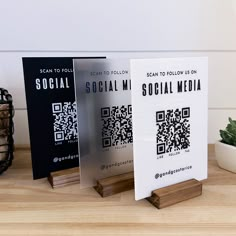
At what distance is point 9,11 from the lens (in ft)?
2.64

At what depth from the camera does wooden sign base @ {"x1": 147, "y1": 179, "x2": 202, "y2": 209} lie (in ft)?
1.68

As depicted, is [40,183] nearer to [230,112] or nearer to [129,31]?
[129,31]

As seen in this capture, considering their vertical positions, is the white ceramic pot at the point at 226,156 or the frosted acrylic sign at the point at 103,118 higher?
the frosted acrylic sign at the point at 103,118

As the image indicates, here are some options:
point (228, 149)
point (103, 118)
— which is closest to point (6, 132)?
point (103, 118)

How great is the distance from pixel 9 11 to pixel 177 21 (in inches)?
21.6

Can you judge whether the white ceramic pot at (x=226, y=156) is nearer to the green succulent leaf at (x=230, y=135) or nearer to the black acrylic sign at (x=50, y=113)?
the green succulent leaf at (x=230, y=135)

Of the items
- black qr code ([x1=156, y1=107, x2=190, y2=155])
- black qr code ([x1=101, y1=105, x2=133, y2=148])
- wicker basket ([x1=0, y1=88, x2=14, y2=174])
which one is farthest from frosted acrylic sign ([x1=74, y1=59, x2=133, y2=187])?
wicker basket ([x1=0, y1=88, x2=14, y2=174])

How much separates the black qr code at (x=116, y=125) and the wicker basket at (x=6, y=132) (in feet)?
0.83

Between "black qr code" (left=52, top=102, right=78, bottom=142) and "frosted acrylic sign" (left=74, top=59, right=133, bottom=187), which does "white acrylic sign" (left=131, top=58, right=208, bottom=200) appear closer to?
"frosted acrylic sign" (left=74, top=59, right=133, bottom=187)

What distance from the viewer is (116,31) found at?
2.73 feet

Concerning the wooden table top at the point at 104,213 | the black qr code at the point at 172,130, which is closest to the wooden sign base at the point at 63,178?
the wooden table top at the point at 104,213

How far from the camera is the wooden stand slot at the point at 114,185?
0.57 meters

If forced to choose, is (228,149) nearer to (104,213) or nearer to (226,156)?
(226,156)

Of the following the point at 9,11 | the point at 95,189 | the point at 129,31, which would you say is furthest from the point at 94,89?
the point at 9,11
